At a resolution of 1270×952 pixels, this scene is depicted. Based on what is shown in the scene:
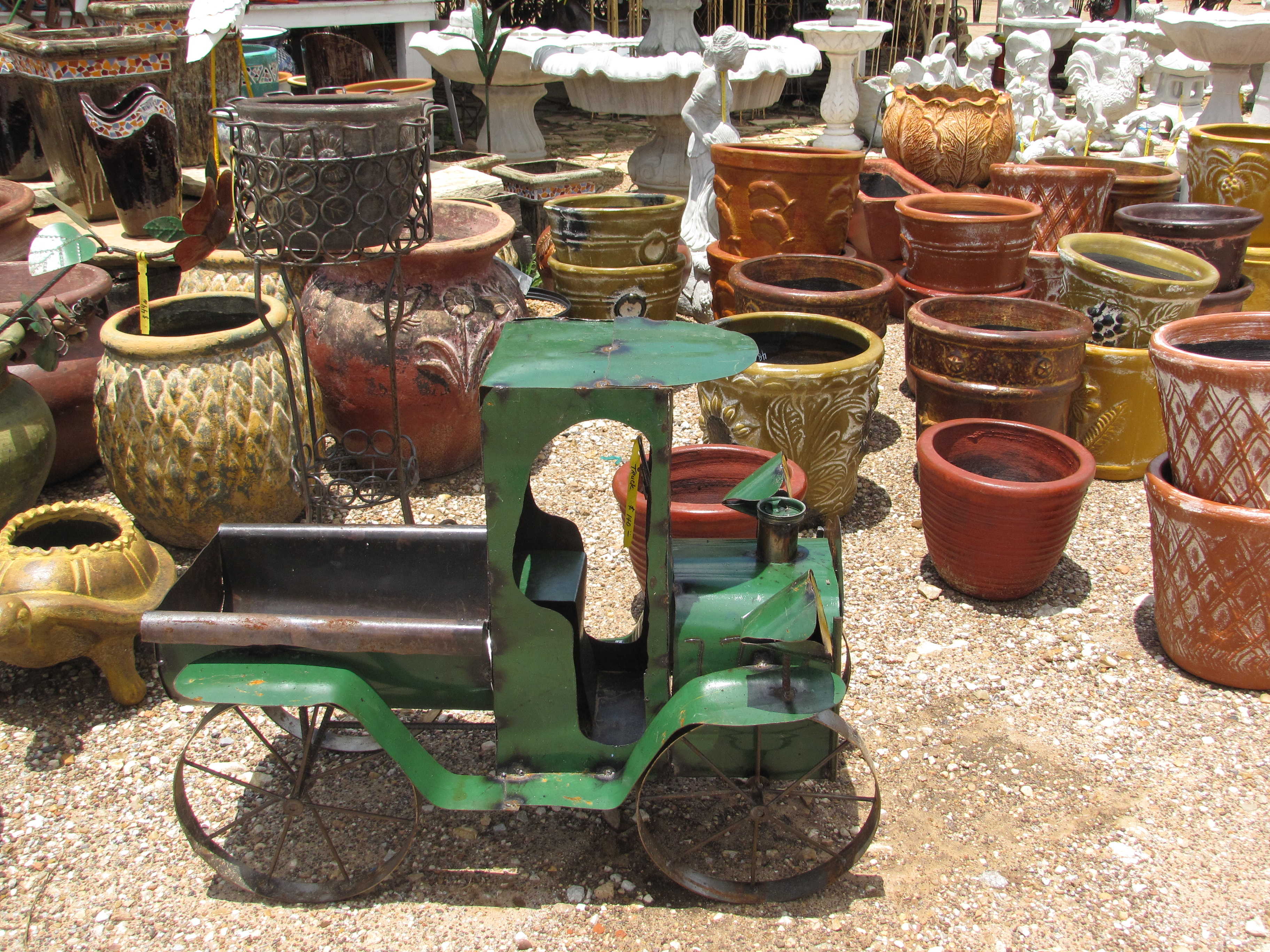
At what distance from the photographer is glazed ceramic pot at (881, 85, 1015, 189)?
613 cm

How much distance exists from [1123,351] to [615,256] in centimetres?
244

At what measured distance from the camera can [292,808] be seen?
2.37m

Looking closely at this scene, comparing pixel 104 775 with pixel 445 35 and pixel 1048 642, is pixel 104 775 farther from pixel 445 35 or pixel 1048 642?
pixel 445 35

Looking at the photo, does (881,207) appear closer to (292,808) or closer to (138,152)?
(138,152)

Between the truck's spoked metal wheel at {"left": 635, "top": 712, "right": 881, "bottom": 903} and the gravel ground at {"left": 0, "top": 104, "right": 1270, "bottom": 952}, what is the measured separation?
7 centimetres

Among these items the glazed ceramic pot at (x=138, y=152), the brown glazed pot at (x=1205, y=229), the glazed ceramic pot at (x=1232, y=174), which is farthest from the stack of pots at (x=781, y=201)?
the glazed ceramic pot at (x=138, y=152)

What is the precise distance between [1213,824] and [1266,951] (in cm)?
38

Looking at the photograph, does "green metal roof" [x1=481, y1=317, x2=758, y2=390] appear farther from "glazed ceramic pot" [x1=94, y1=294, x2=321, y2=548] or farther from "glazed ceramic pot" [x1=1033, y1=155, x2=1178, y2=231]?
"glazed ceramic pot" [x1=1033, y1=155, x2=1178, y2=231]

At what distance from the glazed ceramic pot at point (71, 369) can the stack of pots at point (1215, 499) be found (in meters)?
3.76

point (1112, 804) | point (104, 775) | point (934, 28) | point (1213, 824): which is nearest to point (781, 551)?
point (1112, 804)

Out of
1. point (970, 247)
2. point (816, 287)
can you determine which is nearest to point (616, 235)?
point (816, 287)

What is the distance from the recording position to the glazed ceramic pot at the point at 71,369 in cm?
385

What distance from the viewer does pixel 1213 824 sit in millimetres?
2557

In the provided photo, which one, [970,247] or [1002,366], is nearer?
[1002,366]
